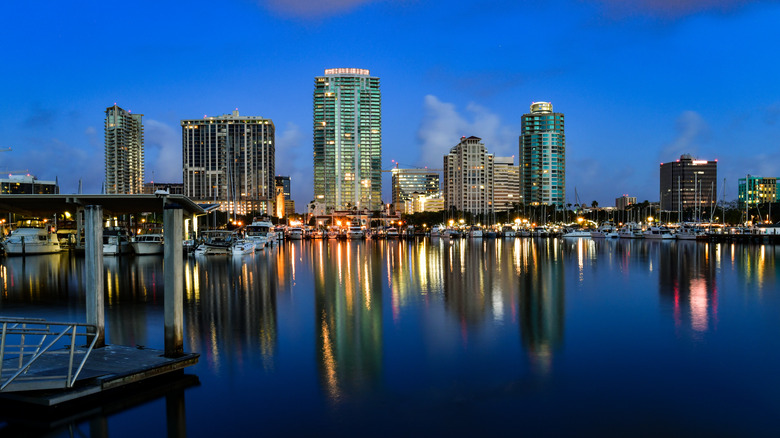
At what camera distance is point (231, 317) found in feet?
76.3

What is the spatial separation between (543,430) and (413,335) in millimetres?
8853

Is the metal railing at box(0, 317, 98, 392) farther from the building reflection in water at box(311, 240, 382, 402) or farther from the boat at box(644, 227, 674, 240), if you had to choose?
the boat at box(644, 227, 674, 240)

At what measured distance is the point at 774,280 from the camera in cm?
3831

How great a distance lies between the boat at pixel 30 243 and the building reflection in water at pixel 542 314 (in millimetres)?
60293

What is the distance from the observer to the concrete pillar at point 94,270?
15.2 metres

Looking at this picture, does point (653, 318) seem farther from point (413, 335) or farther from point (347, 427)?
point (347, 427)

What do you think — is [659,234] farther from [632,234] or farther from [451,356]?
[451,356]

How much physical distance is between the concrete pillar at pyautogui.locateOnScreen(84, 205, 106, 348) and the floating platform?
782mm

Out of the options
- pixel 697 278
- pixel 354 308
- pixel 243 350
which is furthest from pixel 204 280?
pixel 697 278

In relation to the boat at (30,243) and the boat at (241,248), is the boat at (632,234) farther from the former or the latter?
the boat at (30,243)

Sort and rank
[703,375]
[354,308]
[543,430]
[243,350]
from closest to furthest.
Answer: [543,430]
[703,375]
[243,350]
[354,308]

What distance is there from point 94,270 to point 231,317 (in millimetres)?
8505

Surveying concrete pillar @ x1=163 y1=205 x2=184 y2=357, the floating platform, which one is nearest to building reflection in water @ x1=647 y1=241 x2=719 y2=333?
concrete pillar @ x1=163 y1=205 x2=184 y2=357

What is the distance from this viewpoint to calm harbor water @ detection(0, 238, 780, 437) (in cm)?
1216
